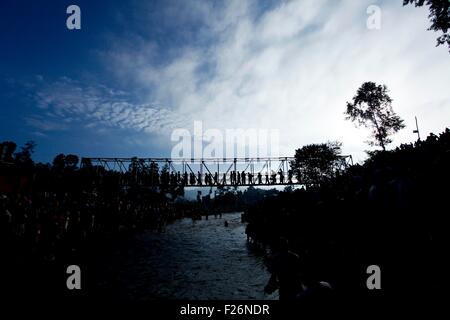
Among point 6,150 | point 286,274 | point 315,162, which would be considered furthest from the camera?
point 315,162

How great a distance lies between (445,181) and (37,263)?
11139 mm

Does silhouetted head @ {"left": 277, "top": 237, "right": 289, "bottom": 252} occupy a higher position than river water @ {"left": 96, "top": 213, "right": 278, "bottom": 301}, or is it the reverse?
silhouetted head @ {"left": 277, "top": 237, "right": 289, "bottom": 252}

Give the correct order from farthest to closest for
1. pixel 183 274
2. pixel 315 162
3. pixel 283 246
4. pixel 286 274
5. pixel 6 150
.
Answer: pixel 315 162 < pixel 6 150 < pixel 183 274 < pixel 283 246 < pixel 286 274

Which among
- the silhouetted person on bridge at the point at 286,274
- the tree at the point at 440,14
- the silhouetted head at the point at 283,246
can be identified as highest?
the tree at the point at 440,14

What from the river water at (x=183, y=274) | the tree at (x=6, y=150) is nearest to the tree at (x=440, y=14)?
the river water at (x=183, y=274)

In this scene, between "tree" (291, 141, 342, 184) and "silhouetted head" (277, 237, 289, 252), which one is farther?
"tree" (291, 141, 342, 184)

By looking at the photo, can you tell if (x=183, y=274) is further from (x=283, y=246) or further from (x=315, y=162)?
(x=315, y=162)

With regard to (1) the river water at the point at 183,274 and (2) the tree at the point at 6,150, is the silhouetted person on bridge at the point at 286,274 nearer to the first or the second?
(1) the river water at the point at 183,274

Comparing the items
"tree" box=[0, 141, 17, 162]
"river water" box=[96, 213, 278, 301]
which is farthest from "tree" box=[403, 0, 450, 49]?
"tree" box=[0, 141, 17, 162]

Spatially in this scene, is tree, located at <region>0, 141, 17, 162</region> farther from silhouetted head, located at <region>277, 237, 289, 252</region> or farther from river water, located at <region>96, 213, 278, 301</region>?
silhouetted head, located at <region>277, 237, 289, 252</region>

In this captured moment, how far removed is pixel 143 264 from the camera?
9555mm

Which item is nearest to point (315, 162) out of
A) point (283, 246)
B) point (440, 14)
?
point (440, 14)
